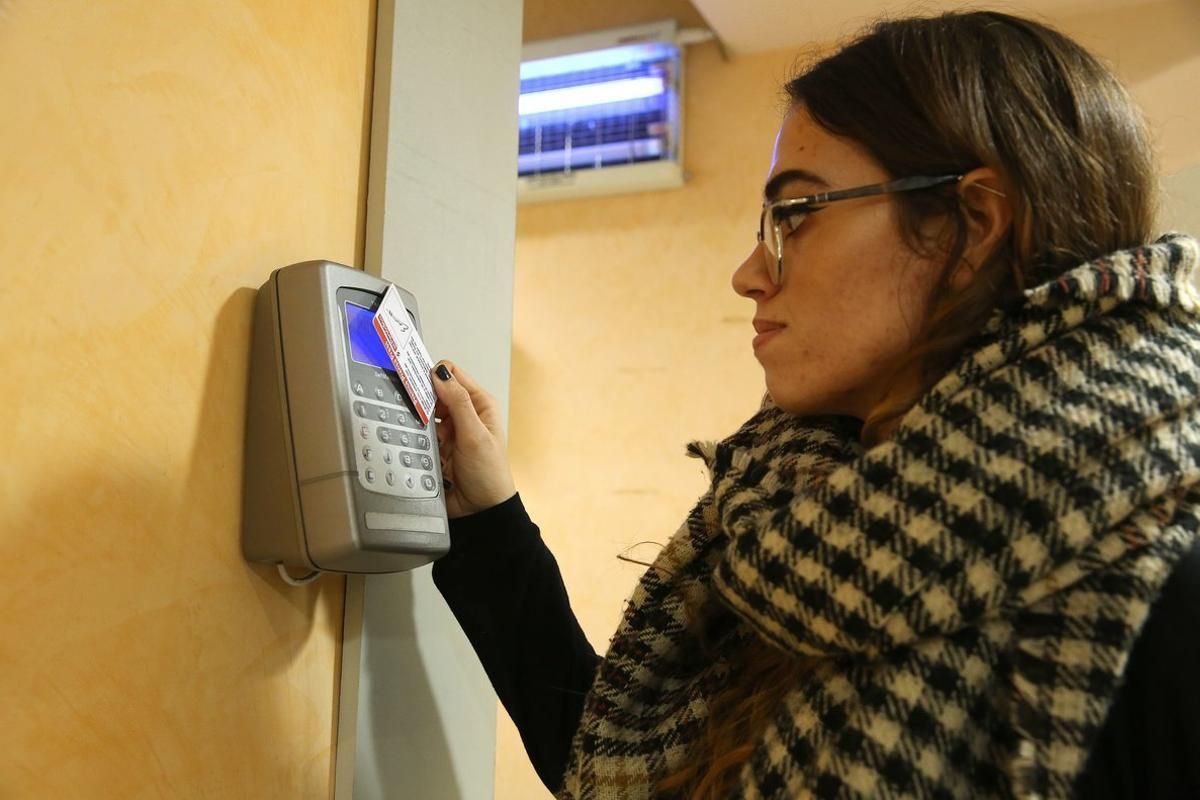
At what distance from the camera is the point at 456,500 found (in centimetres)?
86

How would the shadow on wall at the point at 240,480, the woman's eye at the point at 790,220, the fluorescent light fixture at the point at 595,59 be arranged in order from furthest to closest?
the fluorescent light fixture at the point at 595,59 < the woman's eye at the point at 790,220 < the shadow on wall at the point at 240,480

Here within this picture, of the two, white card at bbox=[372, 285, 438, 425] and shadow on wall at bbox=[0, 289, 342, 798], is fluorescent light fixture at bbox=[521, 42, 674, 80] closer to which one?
white card at bbox=[372, 285, 438, 425]

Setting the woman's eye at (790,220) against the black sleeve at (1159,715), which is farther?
the woman's eye at (790,220)

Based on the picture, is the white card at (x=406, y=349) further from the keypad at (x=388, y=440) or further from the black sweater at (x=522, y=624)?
the black sweater at (x=522, y=624)

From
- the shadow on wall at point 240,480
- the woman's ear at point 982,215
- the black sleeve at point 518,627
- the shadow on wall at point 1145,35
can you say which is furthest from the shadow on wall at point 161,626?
the shadow on wall at point 1145,35

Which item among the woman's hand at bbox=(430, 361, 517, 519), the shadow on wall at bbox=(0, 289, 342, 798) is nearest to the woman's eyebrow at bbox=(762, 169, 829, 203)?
the woman's hand at bbox=(430, 361, 517, 519)

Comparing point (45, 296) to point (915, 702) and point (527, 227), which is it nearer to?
point (915, 702)

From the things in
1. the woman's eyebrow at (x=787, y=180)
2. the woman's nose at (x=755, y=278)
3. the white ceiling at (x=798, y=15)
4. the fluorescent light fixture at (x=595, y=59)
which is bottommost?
the woman's nose at (x=755, y=278)

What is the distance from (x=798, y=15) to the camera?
2.14 m

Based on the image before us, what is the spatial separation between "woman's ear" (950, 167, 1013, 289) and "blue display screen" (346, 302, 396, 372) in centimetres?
41

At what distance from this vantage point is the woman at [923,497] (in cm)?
57

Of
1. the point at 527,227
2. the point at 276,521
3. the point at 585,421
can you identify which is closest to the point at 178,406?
the point at 276,521

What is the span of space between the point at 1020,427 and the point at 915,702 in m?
0.17

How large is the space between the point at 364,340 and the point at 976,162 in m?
0.44
